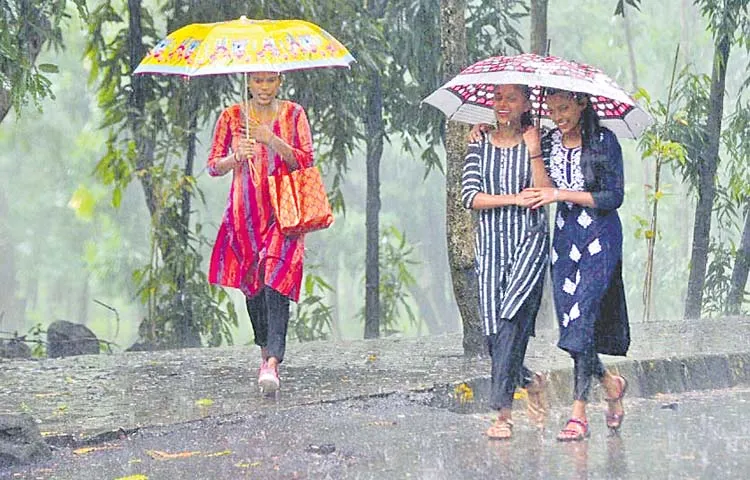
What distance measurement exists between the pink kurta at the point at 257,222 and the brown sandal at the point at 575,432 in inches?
78.4

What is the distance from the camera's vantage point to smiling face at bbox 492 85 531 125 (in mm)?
6707

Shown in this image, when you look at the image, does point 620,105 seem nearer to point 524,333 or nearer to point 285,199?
point 524,333

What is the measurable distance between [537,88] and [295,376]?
288 centimetres

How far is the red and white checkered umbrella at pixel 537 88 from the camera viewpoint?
6.45 metres

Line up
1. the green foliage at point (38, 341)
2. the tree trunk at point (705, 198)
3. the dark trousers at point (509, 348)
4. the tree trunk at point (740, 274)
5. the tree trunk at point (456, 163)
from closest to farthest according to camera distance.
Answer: the dark trousers at point (509, 348) < the tree trunk at point (456, 163) < the green foliage at point (38, 341) < the tree trunk at point (705, 198) < the tree trunk at point (740, 274)

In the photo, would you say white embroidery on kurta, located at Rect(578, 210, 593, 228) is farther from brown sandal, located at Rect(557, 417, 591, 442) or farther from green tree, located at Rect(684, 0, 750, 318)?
green tree, located at Rect(684, 0, 750, 318)

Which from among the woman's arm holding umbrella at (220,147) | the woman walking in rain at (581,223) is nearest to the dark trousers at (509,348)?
the woman walking in rain at (581,223)

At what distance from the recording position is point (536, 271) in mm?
6770

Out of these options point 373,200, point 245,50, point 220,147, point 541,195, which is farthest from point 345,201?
point 541,195

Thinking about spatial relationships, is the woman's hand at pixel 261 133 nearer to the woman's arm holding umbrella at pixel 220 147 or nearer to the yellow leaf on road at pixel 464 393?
the woman's arm holding umbrella at pixel 220 147

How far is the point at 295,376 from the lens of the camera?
902cm

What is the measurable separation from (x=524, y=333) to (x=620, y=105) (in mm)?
1227

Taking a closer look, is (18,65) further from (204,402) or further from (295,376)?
(295,376)

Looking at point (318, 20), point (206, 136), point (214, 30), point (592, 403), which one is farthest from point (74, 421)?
point (206, 136)
